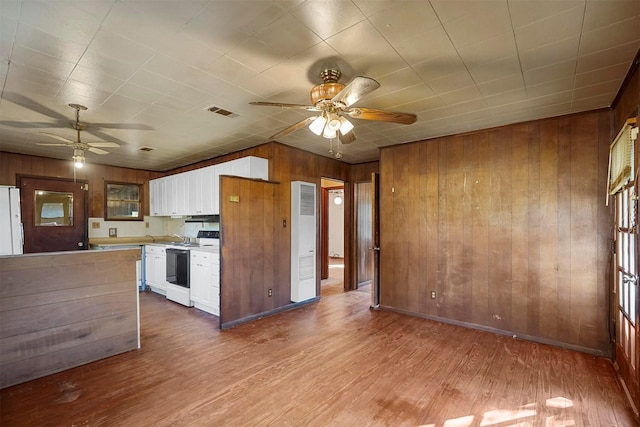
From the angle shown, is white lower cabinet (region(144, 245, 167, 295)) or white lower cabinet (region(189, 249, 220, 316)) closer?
white lower cabinet (region(189, 249, 220, 316))

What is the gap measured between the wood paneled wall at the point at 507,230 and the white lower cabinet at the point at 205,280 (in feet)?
8.27

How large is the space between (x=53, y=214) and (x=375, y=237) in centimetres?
A: 580


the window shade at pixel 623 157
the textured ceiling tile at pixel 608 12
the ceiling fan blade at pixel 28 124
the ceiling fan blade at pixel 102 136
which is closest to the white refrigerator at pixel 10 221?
the ceiling fan blade at pixel 28 124

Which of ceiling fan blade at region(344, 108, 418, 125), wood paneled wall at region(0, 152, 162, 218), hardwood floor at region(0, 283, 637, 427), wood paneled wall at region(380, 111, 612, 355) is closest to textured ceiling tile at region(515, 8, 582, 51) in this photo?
ceiling fan blade at region(344, 108, 418, 125)

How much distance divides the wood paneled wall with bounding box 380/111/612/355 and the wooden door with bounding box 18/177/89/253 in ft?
18.8

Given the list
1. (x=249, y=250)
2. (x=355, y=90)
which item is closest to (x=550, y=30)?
(x=355, y=90)

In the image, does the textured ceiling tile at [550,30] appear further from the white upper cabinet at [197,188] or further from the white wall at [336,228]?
the white wall at [336,228]

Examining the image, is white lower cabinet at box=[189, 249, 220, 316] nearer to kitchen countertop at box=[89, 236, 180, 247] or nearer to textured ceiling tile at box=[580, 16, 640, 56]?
kitchen countertop at box=[89, 236, 180, 247]

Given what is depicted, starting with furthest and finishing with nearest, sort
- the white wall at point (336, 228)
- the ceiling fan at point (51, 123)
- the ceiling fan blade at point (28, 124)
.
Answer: the white wall at point (336, 228)
the ceiling fan blade at point (28, 124)
the ceiling fan at point (51, 123)

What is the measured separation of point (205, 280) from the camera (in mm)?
4480

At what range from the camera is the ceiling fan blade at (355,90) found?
6.24 feet

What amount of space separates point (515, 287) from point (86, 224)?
24.0 feet

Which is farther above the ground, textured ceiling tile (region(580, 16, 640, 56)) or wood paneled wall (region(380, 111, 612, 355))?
textured ceiling tile (region(580, 16, 640, 56))

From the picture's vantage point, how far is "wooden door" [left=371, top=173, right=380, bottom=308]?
4801 millimetres
